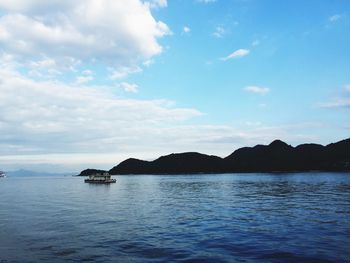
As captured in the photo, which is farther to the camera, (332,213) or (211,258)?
(332,213)

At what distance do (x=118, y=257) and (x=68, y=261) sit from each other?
3.83 m

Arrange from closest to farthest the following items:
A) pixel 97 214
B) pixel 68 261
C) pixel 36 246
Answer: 1. pixel 68 261
2. pixel 36 246
3. pixel 97 214

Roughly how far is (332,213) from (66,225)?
3716cm

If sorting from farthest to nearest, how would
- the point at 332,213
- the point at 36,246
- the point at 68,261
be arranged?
the point at 332,213 < the point at 36,246 < the point at 68,261

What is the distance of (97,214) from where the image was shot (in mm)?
59031

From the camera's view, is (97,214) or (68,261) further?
(97,214)

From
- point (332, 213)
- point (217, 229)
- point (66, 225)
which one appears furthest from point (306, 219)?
point (66, 225)

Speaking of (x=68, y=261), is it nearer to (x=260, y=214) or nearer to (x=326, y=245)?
(x=326, y=245)

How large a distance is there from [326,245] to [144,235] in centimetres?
1792

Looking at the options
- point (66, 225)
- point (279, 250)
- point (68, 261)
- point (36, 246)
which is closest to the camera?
point (68, 261)

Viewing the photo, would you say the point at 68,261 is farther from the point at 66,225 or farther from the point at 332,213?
→ the point at 332,213

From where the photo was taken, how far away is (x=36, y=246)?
33.4 metres

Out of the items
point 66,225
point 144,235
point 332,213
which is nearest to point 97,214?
point 66,225

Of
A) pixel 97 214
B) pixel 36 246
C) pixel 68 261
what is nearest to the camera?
pixel 68 261
